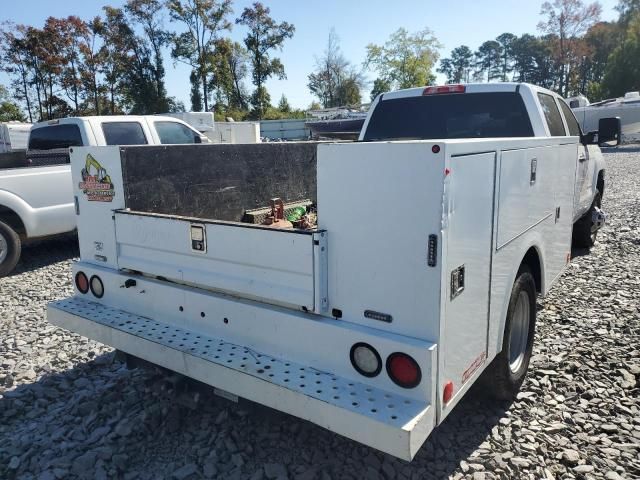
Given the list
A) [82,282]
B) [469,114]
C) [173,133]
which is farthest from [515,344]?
[173,133]

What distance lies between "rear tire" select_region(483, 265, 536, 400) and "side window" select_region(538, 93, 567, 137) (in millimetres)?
1935

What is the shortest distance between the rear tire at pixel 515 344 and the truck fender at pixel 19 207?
6314mm

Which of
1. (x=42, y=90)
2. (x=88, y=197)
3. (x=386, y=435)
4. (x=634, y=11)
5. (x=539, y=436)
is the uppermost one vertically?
(x=634, y=11)

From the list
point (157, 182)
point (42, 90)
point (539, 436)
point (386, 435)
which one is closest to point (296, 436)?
point (386, 435)

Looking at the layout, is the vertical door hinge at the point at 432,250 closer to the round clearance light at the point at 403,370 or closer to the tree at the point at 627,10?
the round clearance light at the point at 403,370

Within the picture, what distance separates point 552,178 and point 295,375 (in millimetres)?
2471

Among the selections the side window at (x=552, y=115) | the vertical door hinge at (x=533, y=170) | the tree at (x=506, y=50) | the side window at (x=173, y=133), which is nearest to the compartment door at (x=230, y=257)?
the vertical door hinge at (x=533, y=170)

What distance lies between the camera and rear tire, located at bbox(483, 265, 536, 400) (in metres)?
3.05

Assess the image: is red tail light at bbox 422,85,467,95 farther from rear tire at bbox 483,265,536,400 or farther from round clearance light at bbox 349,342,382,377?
round clearance light at bbox 349,342,382,377

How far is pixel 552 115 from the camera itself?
4941 mm

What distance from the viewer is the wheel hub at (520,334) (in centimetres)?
338

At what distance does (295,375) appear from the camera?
7.96ft

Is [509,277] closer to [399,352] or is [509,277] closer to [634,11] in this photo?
[399,352]

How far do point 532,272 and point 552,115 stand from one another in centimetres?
205
